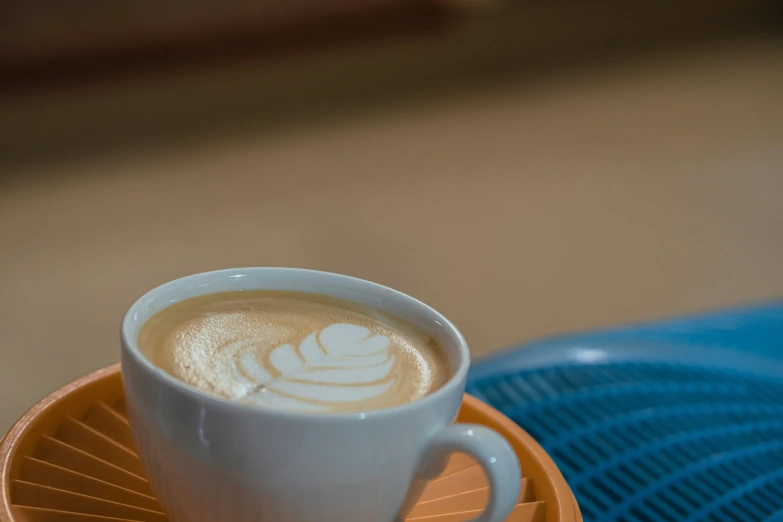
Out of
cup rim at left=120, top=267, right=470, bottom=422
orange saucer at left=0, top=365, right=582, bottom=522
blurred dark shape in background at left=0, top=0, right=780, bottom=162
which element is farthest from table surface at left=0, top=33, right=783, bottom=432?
cup rim at left=120, top=267, right=470, bottom=422

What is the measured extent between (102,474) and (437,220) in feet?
4.32

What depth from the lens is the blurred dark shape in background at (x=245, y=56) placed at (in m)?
2.01

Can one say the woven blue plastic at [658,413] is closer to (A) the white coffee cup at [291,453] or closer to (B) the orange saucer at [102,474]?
(B) the orange saucer at [102,474]

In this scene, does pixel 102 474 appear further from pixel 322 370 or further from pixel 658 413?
pixel 658 413

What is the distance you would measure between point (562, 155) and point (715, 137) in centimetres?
53

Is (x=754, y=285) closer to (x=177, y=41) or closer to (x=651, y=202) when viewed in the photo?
(x=651, y=202)

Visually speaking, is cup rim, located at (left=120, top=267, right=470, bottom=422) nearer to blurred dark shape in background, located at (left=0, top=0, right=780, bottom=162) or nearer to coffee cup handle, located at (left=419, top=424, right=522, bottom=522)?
coffee cup handle, located at (left=419, top=424, right=522, bottom=522)

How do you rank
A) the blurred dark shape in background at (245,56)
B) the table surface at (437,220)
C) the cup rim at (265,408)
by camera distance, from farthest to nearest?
the blurred dark shape in background at (245,56) → the table surface at (437,220) → the cup rim at (265,408)

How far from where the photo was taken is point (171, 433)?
1.32ft

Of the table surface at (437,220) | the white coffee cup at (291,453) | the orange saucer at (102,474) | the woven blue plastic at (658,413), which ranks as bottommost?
the table surface at (437,220)

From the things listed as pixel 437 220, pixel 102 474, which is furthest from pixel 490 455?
pixel 437 220

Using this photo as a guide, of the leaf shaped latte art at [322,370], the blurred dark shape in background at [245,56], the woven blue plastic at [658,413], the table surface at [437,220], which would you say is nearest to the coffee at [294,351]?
the leaf shaped latte art at [322,370]

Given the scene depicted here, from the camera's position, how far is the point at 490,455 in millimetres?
411

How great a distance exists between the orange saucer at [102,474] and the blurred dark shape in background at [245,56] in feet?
4.98
